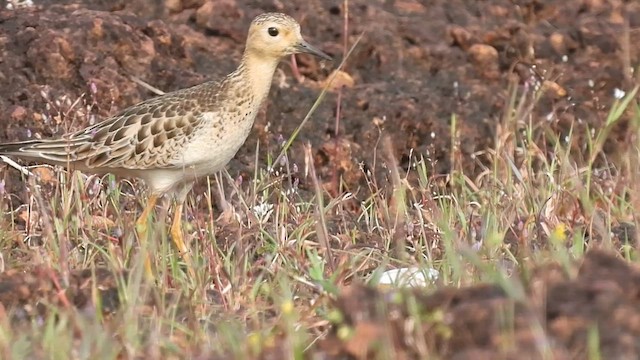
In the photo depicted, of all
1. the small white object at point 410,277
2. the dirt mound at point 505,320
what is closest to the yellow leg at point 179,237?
the small white object at point 410,277

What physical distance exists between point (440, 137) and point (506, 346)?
4.39 meters

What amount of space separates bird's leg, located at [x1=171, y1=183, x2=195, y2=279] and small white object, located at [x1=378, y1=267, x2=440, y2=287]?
0.79m

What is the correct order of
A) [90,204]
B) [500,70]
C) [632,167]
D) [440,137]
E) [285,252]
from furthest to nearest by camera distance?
1. [500,70]
2. [440,137]
3. [632,167]
4. [90,204]
5. [285,252]

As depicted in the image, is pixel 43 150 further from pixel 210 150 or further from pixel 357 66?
pixel 357 66

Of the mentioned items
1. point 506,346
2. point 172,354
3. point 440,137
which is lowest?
point 440,137

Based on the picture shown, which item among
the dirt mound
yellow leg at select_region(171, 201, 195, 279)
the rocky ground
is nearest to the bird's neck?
the rocky ground

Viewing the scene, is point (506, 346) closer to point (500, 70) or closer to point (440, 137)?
point (440, 137)

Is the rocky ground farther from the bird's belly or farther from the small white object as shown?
the small white object

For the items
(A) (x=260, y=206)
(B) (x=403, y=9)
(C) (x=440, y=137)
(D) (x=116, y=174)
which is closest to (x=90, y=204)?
(D) (x=116, y=174)

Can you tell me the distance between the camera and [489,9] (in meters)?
9.16

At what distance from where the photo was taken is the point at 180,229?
6453mm

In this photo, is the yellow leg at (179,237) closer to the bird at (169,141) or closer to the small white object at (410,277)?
the bird at (169,141)

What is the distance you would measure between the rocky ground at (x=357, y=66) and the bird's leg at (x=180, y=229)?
0.71 metres

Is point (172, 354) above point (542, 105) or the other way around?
above
